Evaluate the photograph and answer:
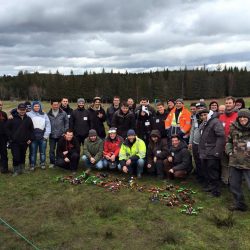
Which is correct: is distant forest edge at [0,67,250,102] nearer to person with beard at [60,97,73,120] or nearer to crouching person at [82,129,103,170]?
person with beard at [60,97,73,120]

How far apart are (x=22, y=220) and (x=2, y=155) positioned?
168 inches

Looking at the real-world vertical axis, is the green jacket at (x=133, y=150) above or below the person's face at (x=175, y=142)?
below

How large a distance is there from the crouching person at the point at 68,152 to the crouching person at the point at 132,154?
154 centimetres

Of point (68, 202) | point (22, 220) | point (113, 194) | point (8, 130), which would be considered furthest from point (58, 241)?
point (8, 130)

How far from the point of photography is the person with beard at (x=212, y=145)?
8.17m

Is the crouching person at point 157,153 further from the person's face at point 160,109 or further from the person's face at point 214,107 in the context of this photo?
the person's face at point 214,107

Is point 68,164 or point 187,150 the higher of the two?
point 187,150

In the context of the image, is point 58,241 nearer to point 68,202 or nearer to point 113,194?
point 68,202

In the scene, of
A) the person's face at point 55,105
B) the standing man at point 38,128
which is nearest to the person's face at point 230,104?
the person's face at point 55,105

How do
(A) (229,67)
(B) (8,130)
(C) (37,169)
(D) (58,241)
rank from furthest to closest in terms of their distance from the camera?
(A) (229,67)
(C) (37,169)
(B) (8,130)
(D) (58,241)

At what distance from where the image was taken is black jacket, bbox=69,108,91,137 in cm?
1132

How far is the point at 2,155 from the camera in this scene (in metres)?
10.9

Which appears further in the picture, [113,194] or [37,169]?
[37,169]

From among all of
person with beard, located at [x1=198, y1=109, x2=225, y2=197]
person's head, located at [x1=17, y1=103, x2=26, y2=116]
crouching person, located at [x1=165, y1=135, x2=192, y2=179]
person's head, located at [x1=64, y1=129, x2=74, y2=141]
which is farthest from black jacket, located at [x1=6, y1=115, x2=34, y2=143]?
person with beard, located at [x1=198, y1=109, x2=225, y2=197]
